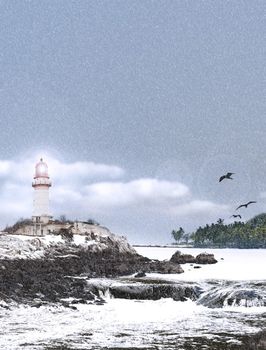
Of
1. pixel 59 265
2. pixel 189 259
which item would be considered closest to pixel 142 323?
pixel 59 265

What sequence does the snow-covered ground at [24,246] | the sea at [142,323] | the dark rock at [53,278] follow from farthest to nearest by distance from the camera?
the snow-covered ground at [24,246] → the dark rock at [53,278] → the sea at [142,323]

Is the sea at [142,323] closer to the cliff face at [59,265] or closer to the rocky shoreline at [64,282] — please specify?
the rocky shoreline at [64,282]

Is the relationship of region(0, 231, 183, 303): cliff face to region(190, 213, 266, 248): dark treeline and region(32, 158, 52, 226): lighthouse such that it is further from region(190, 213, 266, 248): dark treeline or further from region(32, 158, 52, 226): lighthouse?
region(190, 213, 266, 248): dark treeline

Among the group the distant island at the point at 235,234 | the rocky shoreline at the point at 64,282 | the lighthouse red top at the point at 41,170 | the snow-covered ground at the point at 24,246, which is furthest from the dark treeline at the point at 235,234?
the rocky shoreline at the point at 64,282

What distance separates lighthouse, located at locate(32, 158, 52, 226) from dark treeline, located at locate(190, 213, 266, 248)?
93.9 m

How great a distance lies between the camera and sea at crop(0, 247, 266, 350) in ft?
52.6

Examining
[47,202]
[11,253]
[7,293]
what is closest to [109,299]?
[7,293]

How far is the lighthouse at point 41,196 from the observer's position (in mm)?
82562

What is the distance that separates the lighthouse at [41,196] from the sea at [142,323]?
55292mm

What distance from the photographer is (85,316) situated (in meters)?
21.8

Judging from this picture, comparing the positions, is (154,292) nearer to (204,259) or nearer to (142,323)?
(142,323)

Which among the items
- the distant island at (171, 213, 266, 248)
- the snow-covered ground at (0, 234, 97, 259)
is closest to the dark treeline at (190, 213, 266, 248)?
the distant island at (171, 213, 266, 248)

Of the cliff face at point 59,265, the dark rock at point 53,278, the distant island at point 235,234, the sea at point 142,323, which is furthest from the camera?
the distant island at point 235,234

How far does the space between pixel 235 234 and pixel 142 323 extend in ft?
517
